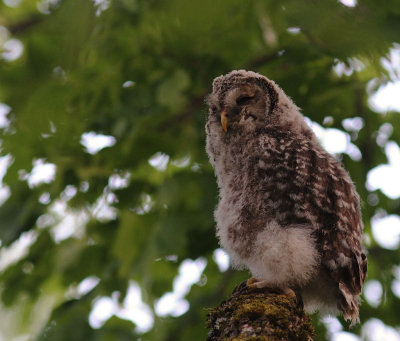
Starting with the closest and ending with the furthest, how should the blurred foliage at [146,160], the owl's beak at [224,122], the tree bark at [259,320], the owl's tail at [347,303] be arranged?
the tree bark at [259,320] → the owl's tail at [347,303] → the owl's beak at [224,122] → the blurred foliage at [146,160]

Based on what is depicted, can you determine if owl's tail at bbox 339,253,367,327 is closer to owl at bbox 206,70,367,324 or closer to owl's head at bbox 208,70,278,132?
owl at bbox 206,70,367,324

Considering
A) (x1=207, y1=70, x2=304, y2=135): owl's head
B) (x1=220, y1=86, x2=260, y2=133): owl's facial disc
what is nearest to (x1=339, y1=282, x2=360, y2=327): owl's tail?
(x1=207, y1=70, x2=304, y2=135): owl's head

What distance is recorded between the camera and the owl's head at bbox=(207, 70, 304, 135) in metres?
2.54

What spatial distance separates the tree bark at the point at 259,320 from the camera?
145 centimetres

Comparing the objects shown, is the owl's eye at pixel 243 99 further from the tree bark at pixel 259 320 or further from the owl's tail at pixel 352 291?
the tree bark at pixel 259 320

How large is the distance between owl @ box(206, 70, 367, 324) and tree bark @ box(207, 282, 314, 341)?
11.6 inches

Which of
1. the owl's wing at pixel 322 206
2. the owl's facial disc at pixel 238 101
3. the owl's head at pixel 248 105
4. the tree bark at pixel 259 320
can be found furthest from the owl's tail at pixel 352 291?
the owl's facial disc at pixel 238 101

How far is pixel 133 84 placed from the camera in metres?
3.33

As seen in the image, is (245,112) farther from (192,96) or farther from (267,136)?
(192,96)

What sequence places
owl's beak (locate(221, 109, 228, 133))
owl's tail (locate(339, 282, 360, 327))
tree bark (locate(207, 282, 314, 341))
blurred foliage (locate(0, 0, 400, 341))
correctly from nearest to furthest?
tree bark (locate(207, 282, 314, 341)) < owl's tail (locate(339, 282, 360, 327)) < owl's beak (locate(221, 109, 228, 133)) < blurred foliage (locate(0, 0, 400, 341))

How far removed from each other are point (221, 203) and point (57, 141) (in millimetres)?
1053

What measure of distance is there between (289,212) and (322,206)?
15 centimetres

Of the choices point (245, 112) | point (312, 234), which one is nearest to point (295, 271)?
point (312, 234)

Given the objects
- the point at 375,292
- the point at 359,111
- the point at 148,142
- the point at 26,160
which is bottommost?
the point at 375,292
